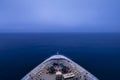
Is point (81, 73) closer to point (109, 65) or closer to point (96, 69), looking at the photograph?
point (96, 69)

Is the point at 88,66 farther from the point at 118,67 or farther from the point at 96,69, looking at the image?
the point at 118,67

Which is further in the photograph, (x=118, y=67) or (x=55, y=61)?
(x=118, y=67)

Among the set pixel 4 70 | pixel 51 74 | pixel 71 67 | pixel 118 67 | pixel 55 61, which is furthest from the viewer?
pixel 118 67

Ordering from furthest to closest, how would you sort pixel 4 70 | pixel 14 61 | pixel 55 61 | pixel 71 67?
pixel 14 61
pixel 4 70
pixel 55 61
pixel 71 67

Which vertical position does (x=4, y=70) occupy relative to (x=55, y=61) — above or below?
below

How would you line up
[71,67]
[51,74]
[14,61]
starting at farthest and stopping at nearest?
[14,61], [71,67], [51,74]

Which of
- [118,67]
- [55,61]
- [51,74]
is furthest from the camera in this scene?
[118,67]

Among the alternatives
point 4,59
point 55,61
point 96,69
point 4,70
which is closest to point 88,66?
point 96,69

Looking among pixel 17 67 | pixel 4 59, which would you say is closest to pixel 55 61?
pixel 17 67

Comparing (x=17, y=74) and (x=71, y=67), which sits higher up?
(x=71, y=67)
